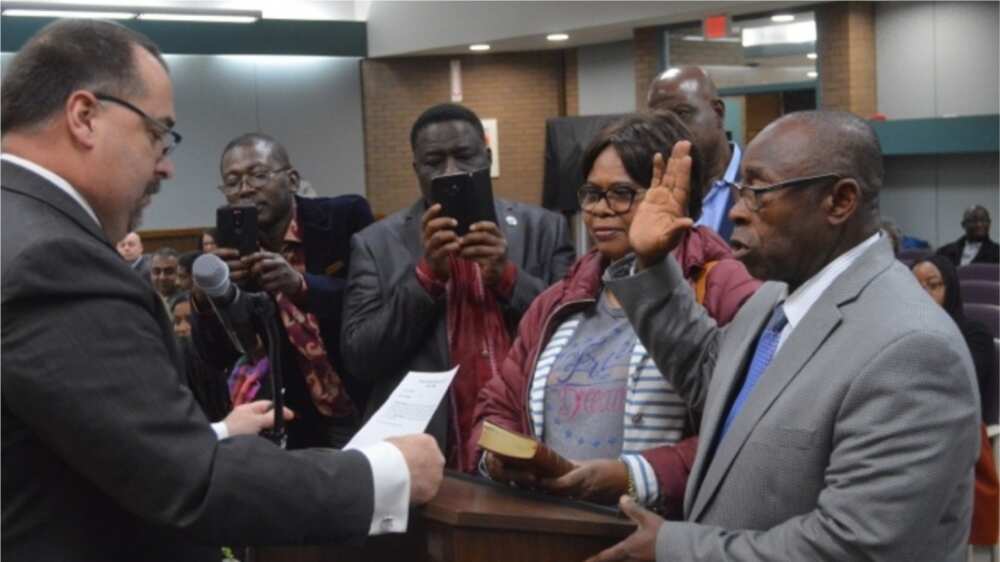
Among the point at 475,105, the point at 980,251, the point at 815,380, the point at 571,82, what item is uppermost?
the point at 571,82

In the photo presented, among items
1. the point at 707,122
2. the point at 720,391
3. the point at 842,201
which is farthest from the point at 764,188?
the point at 707,122

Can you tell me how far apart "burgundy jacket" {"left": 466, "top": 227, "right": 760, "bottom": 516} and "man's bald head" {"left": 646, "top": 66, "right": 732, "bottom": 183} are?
1.48 meters

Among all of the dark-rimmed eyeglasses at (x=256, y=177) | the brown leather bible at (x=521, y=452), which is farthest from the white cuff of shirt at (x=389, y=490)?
the dark-rimmed eyeglasses at (x=256, y=177)

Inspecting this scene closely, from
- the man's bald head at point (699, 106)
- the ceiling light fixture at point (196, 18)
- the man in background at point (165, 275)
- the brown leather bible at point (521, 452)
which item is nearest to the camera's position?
the brown leather bible at point (521, 452)

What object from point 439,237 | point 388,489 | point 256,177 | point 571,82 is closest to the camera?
point 388,489

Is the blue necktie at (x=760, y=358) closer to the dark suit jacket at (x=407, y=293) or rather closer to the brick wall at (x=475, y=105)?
the dark suit jacket at (x=407, y=293)

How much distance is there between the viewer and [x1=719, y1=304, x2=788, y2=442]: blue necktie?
6.65ft

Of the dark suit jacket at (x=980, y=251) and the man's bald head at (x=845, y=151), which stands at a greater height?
the man's bald head at (x=845, y=151)

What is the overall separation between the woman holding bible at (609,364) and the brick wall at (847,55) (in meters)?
8.91

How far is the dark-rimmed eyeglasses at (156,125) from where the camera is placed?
5.54 feet

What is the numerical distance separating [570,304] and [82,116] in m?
1.12

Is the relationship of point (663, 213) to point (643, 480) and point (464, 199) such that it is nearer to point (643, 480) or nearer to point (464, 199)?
point (643, 480)

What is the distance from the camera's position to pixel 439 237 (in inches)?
113

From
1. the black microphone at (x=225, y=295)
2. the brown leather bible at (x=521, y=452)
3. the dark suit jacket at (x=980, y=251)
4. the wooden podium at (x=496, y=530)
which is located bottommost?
the dark suit jacket at (x=980, y=251)
